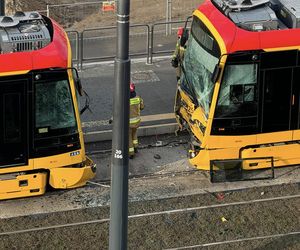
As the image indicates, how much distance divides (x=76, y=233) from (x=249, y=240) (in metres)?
2.76

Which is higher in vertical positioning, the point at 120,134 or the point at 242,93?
the point at 120,134

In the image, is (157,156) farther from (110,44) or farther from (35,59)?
(110,44)

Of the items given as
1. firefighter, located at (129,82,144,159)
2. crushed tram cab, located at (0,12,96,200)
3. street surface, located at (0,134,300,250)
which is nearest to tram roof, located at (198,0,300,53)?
firefighter, located at (129,82,144,159)

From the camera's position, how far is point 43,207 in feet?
42.1

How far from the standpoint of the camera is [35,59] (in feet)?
39.7

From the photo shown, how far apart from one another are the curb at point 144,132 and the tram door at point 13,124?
2.85 metres

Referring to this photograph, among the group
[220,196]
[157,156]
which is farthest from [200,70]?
[220,196]

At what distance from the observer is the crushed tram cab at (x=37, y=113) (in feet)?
39.7

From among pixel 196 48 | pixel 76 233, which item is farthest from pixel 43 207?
pixel 196 48

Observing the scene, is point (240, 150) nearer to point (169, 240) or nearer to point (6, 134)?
point (169, 240)

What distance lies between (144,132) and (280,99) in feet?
10.7

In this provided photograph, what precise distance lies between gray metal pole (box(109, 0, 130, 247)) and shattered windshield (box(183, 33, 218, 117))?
395 cm

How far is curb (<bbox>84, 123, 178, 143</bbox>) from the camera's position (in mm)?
15188

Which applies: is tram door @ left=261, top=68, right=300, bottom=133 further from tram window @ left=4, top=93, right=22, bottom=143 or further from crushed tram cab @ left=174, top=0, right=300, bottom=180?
tram window @ left=4, top=93, right=22, bottom=143
